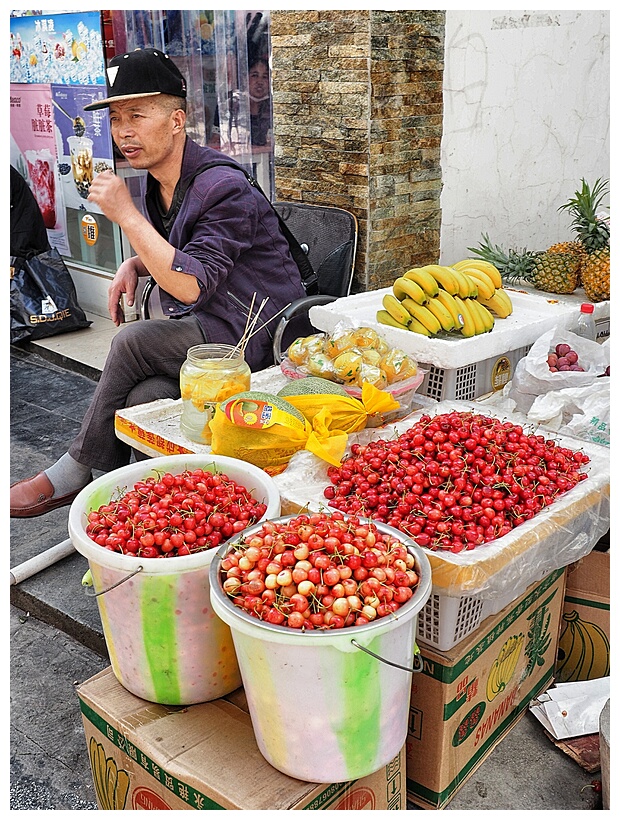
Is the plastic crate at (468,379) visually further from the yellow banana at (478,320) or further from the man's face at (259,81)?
the man's face at (259,81)

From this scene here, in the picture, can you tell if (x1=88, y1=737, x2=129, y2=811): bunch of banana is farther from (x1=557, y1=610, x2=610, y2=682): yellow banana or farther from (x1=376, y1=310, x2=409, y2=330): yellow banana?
(x1=376, y1=310, x2=409, y2=330): yellow banana

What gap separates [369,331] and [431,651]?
120cm

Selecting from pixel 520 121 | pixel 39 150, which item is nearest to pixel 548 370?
pixel 520 121

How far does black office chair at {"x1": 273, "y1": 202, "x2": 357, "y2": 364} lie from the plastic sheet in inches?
Result: 64.3

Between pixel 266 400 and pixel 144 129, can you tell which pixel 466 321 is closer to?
pixel 266 400

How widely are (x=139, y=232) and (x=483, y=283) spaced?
1340 millimetres

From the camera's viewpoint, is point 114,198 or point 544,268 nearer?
point 114,198

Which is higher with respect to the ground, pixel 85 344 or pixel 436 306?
pixel 436 306

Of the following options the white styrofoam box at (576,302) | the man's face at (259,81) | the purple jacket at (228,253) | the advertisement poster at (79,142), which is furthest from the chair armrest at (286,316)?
the advertisement poster at (79,142)

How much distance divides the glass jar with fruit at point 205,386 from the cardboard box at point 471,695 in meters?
0.94

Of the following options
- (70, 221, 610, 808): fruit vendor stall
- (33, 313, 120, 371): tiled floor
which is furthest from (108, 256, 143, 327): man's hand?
(33, 313, 120, 371): tiled floor

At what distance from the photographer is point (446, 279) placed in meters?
3.07

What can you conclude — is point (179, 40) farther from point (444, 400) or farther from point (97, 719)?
point (97, 719)

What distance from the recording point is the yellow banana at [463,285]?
10.1 ft
